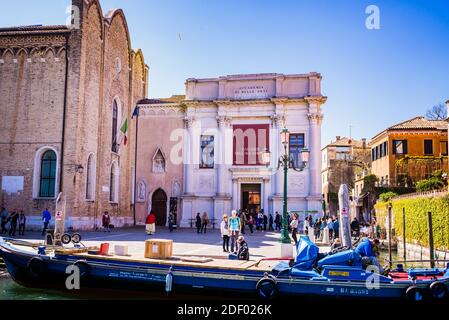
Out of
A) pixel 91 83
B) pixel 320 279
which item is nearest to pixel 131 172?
pixel 91 83

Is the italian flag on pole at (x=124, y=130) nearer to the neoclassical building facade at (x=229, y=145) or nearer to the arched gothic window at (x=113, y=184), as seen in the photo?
the arched gothic window at (x=113, y=184)

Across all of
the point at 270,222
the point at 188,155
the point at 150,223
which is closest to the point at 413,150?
the point at 270,222

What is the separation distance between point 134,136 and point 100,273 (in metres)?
23.1

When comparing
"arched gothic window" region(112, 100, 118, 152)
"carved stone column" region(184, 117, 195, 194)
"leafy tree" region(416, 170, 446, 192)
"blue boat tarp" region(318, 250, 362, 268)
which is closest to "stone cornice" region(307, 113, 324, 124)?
"leafy tree" region(416, 170, 446, 192)

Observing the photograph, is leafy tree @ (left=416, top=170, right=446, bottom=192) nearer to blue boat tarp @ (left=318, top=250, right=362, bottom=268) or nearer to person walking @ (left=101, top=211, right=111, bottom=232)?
person walking @ (left=101, top=211, right=111, bottom=232)

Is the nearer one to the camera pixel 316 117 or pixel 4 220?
pixel 4 220

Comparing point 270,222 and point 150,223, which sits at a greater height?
point 150,223

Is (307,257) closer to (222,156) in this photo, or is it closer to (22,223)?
(22,223)

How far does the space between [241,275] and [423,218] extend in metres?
12.6

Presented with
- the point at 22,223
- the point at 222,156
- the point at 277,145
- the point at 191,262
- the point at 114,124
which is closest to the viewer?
the point at 191,262

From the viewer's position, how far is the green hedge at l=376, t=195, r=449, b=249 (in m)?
17.7

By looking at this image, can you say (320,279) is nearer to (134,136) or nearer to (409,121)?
(134,136)

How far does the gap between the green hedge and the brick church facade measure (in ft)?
55.5

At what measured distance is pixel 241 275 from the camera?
34.0 feet
